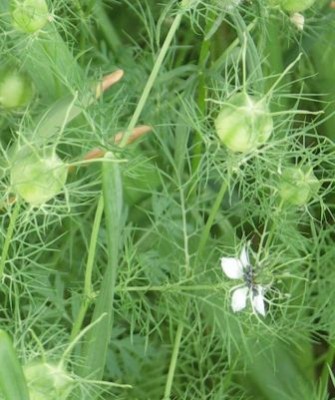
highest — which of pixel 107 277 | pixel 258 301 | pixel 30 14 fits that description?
pixel 30 14

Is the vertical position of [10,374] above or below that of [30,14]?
below

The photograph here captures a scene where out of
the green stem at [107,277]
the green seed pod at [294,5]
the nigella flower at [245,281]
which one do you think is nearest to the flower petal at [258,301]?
the nigella flower at [245,281]

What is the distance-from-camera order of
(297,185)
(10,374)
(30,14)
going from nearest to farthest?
Result: (10,374)
(30,14)
(297,185)

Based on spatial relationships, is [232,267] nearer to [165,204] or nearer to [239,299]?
[239,299]

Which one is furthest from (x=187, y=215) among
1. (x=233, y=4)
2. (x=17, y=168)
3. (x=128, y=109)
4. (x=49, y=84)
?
(x=17, y=168)

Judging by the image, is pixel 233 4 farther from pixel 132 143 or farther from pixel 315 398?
pixel 315 398

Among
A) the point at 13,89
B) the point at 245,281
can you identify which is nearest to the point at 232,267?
the point at 245,281

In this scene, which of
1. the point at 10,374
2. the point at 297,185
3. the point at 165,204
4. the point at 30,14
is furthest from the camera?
the point at 165,204

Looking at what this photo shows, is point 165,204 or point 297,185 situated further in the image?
point 165,204

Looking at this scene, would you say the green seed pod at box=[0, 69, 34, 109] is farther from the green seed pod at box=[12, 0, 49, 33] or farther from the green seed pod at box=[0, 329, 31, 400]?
the green seed pod at box=[0, 329, 31, 400]
